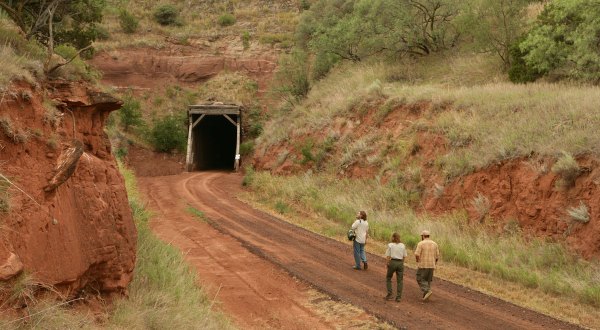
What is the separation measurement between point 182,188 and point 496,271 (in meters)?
19.3

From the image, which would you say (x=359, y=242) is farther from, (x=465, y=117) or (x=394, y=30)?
(x=394, y=30)

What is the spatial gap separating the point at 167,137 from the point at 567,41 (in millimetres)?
27543

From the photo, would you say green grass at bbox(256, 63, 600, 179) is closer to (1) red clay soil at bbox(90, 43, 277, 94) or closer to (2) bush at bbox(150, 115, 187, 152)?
(2) bush at bbox(150, 115, 187, 152)

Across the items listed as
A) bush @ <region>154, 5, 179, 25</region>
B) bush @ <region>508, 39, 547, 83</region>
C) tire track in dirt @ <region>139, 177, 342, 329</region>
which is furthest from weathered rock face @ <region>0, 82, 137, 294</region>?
bush @ <region>154, 5, 179, 25</region>

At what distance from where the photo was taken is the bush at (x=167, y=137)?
4059cm

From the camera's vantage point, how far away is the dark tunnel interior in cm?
4319

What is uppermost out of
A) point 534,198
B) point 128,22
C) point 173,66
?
point 128,22

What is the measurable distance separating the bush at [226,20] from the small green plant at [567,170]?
48.1 metres

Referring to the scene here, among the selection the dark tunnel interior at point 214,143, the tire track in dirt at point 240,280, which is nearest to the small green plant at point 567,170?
the tire track in dirt at point 240,280

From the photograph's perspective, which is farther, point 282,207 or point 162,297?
point 282,207

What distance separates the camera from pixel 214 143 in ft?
161

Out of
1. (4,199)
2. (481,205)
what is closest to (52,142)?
(4,199)

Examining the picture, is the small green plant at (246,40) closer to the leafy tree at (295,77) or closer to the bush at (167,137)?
the leafy tree at (295,77)

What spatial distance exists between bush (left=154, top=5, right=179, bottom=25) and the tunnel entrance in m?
16.8
